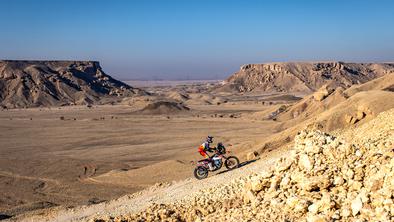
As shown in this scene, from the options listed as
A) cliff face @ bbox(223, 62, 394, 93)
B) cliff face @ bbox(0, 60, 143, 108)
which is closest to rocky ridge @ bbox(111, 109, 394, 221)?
cliff face @ bbox(0, 60, 143, 108)

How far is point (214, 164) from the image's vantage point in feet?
47.0

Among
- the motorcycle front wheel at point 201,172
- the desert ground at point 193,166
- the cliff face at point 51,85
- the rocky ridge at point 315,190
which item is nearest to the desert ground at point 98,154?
the desert ground at point 193,166

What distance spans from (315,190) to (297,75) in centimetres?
12140

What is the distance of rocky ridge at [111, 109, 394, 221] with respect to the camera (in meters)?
6.39

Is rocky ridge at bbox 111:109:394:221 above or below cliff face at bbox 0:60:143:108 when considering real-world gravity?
above

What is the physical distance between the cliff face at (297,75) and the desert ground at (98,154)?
69.7 m

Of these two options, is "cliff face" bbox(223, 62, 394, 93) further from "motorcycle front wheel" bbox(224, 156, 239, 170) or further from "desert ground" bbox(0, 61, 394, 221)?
"motorcycle front wheel" bbox(224, 156, 239, 170)

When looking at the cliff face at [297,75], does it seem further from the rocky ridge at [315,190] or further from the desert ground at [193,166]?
the rocky ridge at [315,190]

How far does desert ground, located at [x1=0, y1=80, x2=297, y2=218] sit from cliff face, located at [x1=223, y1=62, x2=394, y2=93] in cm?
6969

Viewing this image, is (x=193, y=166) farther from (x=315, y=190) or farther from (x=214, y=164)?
(x=315, y=190)

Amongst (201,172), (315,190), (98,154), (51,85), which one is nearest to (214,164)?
(201,172)

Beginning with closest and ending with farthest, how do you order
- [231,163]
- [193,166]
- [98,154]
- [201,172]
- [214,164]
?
[201,172], [214,164], [231,163], [193,166], [98,154]

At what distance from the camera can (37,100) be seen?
90562mm

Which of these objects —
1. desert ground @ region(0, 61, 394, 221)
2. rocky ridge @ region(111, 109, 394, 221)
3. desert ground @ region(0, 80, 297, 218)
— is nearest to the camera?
rocky ridge @ region(111, 109, 394, 221)
